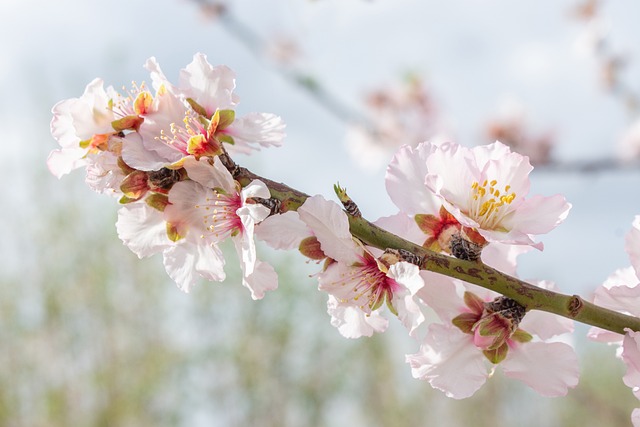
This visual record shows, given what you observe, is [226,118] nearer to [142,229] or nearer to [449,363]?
[142,229]

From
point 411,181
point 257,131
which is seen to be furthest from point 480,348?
point 257,131

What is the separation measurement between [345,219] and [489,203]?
13cm

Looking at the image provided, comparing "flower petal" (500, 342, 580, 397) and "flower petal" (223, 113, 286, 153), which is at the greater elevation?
"flower petal" (223, 113, 286, 153)

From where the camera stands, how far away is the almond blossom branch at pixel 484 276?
412 mm

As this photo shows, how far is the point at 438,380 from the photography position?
1.57 feet

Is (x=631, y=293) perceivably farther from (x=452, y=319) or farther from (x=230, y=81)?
(x=230, y=81)

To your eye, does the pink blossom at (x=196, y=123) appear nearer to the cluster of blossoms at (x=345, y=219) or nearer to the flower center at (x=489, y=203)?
the cluster of blossoms at (x=345, y=219)

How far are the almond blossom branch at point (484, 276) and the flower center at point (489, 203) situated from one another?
66mm


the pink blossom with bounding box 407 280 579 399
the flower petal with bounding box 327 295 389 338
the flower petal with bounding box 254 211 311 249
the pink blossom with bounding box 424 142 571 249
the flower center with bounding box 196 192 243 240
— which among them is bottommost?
the flower petal with bounding box 327 295 389 338

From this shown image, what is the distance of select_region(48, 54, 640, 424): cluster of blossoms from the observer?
1.43 feet

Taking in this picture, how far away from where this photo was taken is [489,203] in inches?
18.9

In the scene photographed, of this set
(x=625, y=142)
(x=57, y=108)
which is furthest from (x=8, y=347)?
(x=57, y=108)

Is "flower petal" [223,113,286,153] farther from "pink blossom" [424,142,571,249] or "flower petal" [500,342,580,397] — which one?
"flower petal" [500,342,580,397]

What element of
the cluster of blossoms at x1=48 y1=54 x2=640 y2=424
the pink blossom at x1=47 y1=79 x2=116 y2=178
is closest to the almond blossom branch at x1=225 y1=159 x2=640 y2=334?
the cluster of blossoms at x1=48 y1=54 x2=640 y2=424
